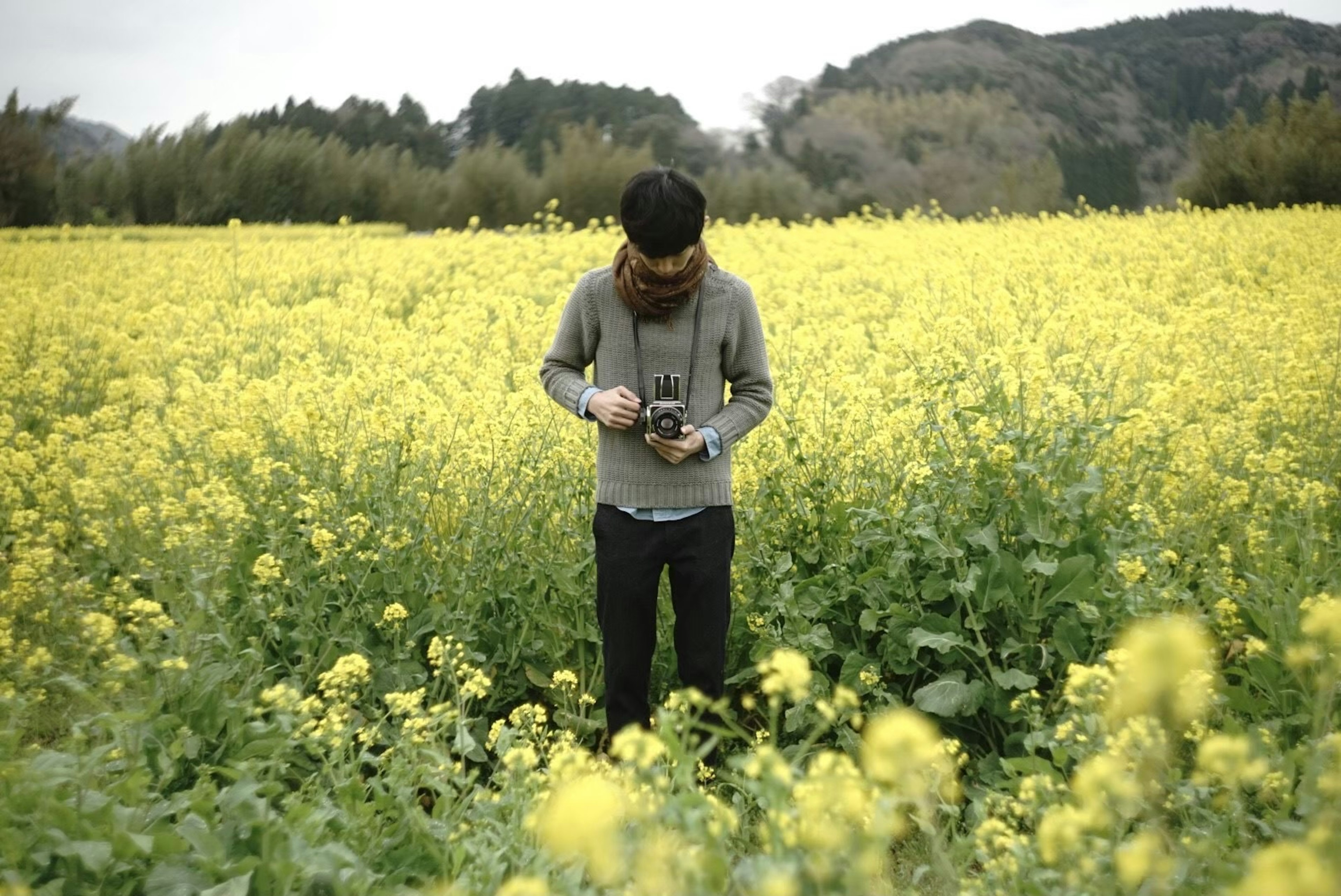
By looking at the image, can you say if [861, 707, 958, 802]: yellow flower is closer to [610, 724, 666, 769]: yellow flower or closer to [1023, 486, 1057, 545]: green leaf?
[610, 724, 666, 769]: yellow flower

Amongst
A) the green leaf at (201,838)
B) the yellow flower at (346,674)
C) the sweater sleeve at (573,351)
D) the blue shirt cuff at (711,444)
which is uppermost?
the sweater sleeve at (573,351)

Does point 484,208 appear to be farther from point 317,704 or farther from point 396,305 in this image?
point 317,704

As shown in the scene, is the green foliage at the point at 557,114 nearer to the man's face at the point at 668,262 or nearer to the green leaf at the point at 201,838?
the man's face at the point at 668,262

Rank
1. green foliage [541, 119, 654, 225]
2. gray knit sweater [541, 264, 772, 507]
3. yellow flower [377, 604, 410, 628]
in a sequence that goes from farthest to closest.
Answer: green foliage [541, 119, 654, 225], yellow flower [377, 604, 410, 628], gray knit sweater [541, 264, 772, 507]

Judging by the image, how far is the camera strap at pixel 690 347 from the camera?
2695 millimetres

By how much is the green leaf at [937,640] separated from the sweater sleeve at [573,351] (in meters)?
1.20

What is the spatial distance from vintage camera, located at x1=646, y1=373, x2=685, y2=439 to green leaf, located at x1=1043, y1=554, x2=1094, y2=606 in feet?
4.08

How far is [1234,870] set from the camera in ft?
4.94

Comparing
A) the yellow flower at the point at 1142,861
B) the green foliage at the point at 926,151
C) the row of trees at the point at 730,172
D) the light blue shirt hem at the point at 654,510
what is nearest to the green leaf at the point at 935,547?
the light blue shirt hem at the point at 654,510

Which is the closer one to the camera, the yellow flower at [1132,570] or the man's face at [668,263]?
the man's face at [668,263]

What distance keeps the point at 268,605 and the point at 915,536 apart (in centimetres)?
216

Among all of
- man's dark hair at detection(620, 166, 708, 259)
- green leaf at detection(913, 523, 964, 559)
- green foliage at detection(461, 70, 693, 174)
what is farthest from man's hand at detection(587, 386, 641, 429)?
green foliage at detection(461, 70, 693, 174)

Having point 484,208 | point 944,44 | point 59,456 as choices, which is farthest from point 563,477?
point 944,44

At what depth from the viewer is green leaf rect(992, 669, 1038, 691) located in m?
2.84
